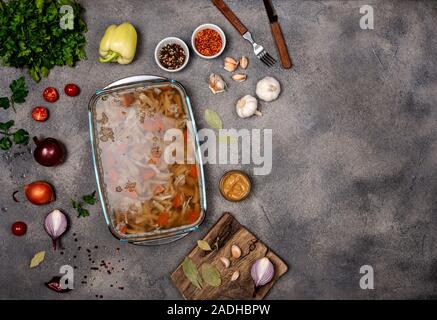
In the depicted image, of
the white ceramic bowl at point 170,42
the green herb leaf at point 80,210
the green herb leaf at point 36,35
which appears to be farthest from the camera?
the green herb leaf at point 80,210

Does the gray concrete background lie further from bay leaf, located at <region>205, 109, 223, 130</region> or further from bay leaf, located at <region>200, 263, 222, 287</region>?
bay leaf, located at <region>200, 263, 222, 287</region>

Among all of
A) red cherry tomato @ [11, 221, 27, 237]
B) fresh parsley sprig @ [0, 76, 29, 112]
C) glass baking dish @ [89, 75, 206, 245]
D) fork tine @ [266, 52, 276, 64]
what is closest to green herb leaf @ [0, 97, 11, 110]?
fresh parsley sprig @ [0, 76, 29, 112]

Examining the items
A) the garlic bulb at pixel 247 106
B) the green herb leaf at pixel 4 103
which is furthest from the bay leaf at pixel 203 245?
the green herb leaf at pixel 4 103

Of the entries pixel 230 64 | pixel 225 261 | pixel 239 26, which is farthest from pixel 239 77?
pixel 225 261

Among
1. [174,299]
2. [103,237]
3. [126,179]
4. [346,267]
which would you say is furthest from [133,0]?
[346,267]

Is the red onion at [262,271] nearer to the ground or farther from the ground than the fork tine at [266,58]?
nearer to the ground

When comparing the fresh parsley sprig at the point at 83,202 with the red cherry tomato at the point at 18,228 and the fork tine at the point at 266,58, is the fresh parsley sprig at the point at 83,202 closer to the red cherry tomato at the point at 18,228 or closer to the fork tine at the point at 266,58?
the red cherry tomato at the point at 18,228

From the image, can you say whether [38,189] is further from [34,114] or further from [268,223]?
[268,223]
